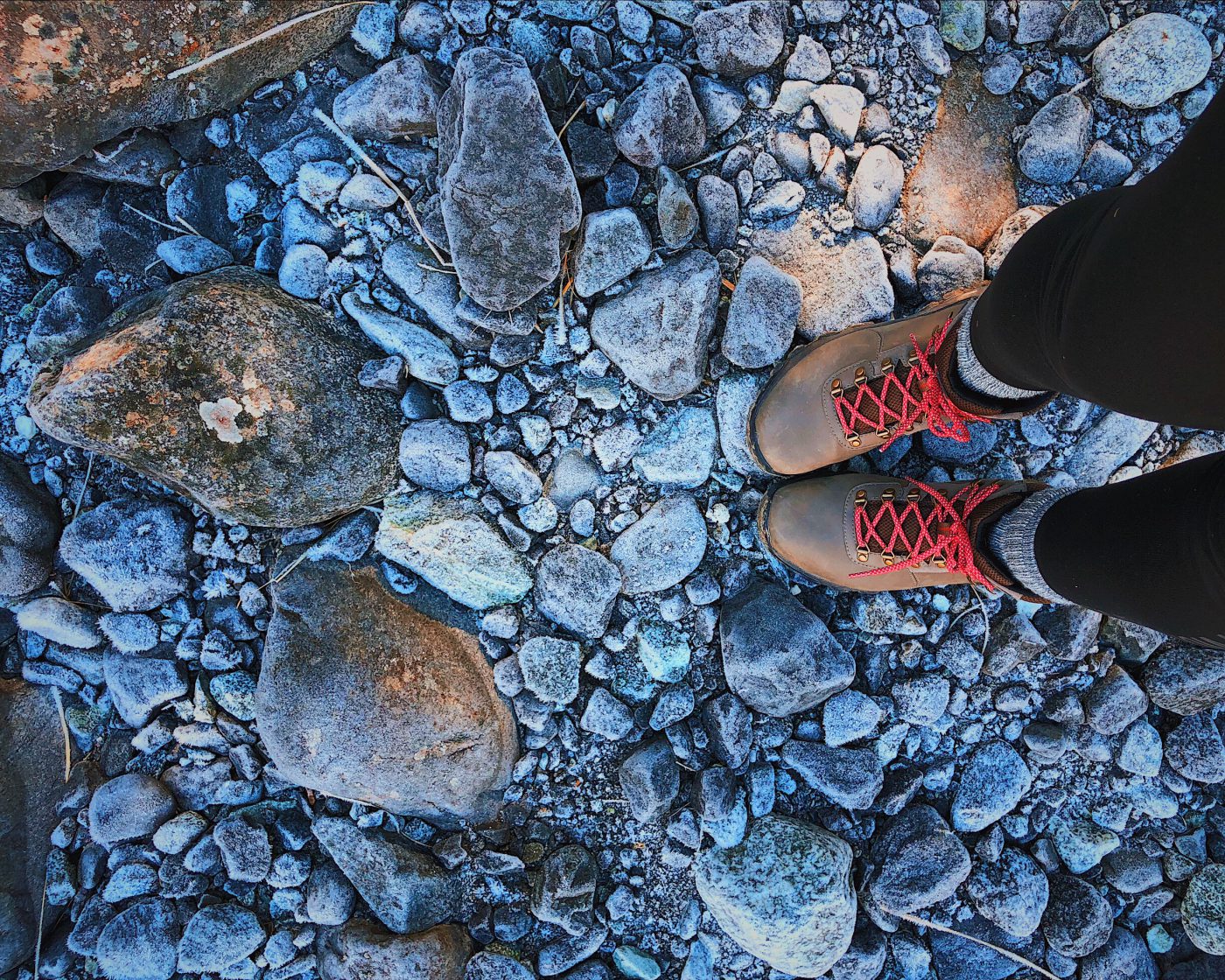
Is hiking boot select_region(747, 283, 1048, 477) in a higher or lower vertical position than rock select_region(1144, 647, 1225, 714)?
higher

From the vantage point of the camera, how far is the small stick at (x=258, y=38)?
1.82m

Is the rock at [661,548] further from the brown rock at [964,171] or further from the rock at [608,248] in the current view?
the brown rock at [964,171]

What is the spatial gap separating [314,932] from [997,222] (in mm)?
2556

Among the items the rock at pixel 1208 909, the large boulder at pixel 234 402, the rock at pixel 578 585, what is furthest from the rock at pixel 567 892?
the rock at pixel 1208 909

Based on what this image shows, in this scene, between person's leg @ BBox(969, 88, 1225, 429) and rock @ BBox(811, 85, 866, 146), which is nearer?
person's leg @ BBox(969, 88, 1225, 429)

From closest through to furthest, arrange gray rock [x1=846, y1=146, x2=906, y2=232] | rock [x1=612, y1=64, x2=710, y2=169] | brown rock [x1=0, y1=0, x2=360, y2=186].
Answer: brown rock [x1=0, y1=0, x2=360, y2=186], rock [x1=612, y1=64, x2=710, y2=169], gray rock [x1=846, y1=146, x2=906, y2=232]

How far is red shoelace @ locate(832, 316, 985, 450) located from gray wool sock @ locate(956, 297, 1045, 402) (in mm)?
51

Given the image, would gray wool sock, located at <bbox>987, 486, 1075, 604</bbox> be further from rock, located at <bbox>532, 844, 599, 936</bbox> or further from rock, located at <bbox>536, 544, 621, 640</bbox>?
rock, located at <bbox>532, 844, 599, 936</bbox>

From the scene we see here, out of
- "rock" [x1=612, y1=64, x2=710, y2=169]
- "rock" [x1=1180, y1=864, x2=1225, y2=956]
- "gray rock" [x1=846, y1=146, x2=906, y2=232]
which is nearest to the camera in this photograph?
"rock" [x1=612, y1=64, x2=710, y2=169]

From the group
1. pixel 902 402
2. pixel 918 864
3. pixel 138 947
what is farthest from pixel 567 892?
pixel 902 402

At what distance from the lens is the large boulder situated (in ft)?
5.51

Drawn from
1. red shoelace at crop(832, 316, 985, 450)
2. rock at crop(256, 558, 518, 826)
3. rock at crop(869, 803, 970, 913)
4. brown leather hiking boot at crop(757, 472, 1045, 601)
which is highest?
red shoelace at crop(832, 316, 985, 450)

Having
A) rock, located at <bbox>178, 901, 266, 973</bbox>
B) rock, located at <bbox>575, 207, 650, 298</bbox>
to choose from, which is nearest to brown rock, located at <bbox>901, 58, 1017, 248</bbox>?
rock, located at <bbox>575, 207, 650, 298</bbox>

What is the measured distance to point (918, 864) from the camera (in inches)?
76.3
